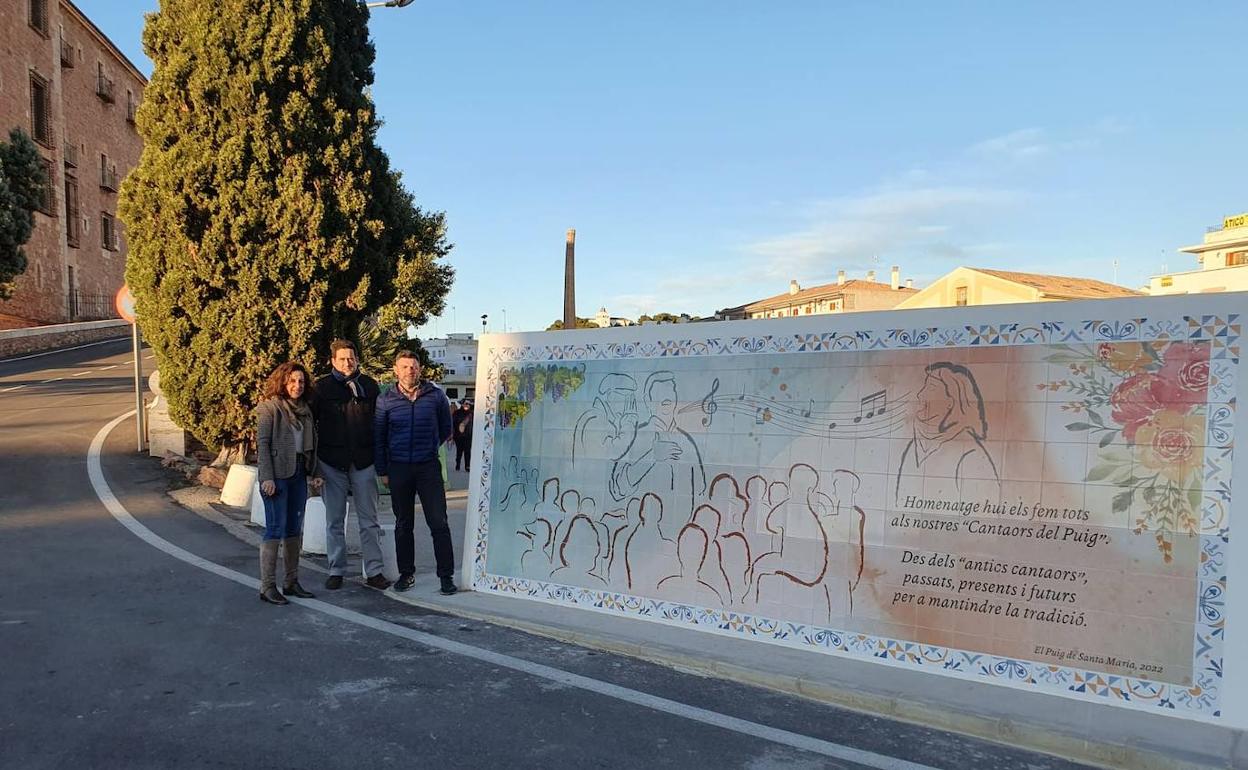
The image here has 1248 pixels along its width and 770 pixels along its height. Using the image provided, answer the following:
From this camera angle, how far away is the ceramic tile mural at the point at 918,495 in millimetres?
4203

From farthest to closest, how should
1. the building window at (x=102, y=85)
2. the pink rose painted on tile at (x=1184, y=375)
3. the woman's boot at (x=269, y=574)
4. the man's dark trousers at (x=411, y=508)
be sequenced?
1. the building window at (x=102, y=85)
2. the man's dark trousers at (x=411, y=508)
3. the woman's boot at (x=269, y=574)
4. the pink rose painted on tile at (x=1184, y=375)

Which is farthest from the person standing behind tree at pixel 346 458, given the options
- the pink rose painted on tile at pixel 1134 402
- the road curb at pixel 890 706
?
the pink rose painted on tile at pixel 1134 402

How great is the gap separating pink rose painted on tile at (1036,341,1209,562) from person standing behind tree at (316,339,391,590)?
5.07 metres

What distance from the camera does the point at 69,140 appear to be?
4375 cm

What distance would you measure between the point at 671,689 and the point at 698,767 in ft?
3.26

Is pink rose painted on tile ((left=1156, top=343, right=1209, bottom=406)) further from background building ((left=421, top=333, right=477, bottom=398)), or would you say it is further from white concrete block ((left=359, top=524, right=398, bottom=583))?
background building ((left=421, top=333, right=477, bottom=398))

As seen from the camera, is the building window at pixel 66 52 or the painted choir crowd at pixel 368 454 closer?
the painted choir crowd at pixel 368 454

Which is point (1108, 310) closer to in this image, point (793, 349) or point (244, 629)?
point (793, 349)

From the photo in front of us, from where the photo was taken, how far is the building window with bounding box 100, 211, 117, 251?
4800cm

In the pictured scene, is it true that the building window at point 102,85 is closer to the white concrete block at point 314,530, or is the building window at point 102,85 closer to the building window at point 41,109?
the building window at point 41,109

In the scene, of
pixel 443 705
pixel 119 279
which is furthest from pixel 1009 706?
pixel 119 279

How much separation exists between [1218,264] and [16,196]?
86135mm

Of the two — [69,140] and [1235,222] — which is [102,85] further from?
[1235,222]

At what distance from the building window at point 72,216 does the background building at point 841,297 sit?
45.1 m
